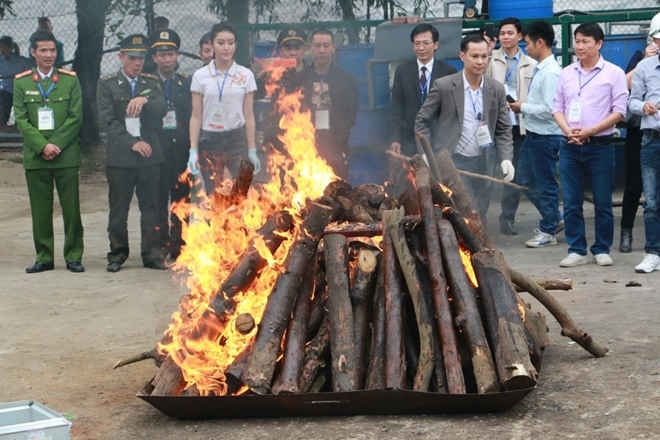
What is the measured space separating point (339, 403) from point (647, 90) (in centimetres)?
524

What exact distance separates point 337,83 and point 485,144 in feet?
6.01

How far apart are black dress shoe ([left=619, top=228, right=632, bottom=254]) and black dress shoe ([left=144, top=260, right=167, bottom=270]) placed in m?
4.43

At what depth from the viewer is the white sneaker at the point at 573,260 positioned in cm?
980

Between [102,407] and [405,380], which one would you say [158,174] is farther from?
[405,380]

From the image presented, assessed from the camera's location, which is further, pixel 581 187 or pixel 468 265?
pixel 581 187

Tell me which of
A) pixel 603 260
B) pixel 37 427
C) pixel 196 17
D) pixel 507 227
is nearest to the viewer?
pixel 37 427

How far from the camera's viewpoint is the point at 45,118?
10219mm

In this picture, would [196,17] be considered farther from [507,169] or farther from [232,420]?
[232,420]

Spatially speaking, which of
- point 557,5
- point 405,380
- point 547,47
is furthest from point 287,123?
point 557,5

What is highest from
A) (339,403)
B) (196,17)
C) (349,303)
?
(196,17)

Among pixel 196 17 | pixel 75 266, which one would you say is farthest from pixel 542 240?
pixel 196 17

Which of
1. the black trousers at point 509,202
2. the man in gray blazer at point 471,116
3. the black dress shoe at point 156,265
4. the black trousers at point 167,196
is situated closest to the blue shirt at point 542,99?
the man in gray blazer at point 471,116

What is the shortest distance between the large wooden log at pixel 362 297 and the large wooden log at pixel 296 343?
271 mm

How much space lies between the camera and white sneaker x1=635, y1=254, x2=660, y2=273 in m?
9.29
